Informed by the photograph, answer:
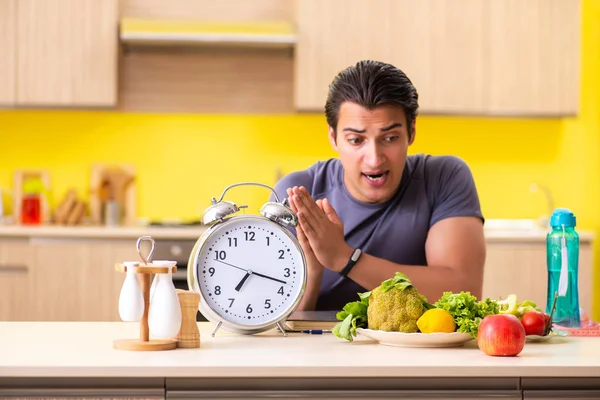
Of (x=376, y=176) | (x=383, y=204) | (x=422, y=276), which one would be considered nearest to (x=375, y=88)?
(x=376, y=176)

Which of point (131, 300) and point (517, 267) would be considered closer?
point (131, 300)

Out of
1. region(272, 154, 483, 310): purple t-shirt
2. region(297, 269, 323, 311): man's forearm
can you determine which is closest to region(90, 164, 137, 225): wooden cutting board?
region(272, 154, 483, 310): purple t-shirt

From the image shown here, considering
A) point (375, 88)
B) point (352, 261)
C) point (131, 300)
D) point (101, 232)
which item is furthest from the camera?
point (101, 232)

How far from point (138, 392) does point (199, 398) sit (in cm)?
10

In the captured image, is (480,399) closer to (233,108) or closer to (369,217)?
(369,217)

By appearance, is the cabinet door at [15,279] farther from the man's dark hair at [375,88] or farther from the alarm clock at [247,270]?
the alarm clock at [247,270]

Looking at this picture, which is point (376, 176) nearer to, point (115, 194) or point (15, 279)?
point (15, 279)

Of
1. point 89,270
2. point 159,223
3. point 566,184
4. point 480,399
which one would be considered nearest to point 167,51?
point 159,223

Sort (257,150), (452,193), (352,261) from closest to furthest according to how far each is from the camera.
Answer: (352,261)
(452,193)
(257,150)

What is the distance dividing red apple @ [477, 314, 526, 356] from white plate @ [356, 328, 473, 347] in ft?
0.26

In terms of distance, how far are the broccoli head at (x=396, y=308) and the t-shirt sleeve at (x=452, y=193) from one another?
2.46 feet

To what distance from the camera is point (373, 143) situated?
90.6 inches

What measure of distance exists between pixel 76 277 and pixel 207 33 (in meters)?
1.37

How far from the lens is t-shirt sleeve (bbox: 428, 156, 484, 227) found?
2451 millimetres
